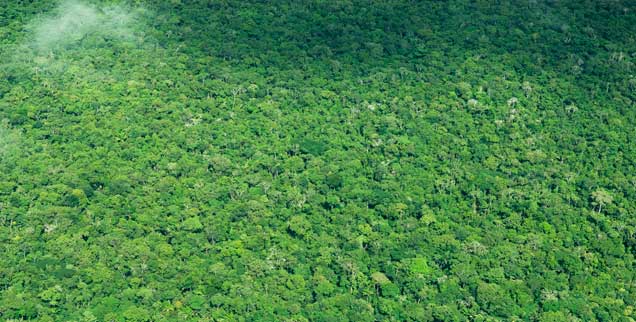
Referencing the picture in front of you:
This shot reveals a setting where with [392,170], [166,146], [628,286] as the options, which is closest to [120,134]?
[166,146]

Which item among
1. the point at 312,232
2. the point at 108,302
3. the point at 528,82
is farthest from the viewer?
the point at 528,82

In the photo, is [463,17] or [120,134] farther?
[463,17]

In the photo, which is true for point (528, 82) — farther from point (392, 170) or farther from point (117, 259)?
point (117, 259)

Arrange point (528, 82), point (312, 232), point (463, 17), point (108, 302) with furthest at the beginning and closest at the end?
point (463, 17) < point (528, 82) < point (312, 232) < point (108, 302)

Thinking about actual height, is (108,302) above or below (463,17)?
below

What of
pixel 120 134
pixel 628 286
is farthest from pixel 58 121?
pixel 628 286

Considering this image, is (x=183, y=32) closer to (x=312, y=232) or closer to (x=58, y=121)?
(x=58, y=121)
